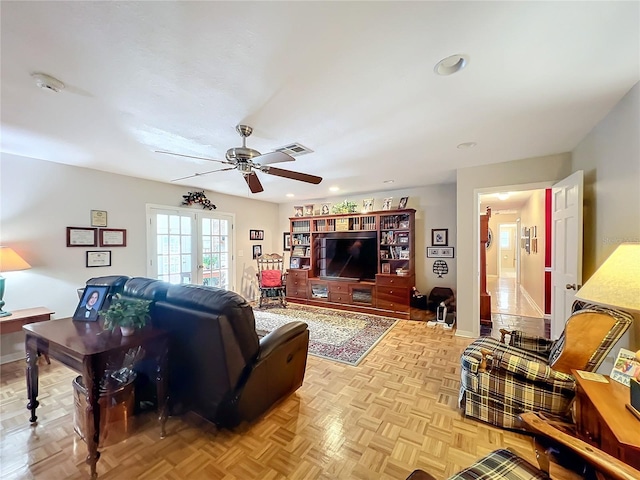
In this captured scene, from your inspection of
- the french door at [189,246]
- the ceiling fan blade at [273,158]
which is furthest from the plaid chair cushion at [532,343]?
the french door at [189,246]

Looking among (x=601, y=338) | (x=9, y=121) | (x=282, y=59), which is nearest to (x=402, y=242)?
(x=601, y=338)

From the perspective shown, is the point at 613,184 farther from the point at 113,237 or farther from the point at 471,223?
the point at 113,237

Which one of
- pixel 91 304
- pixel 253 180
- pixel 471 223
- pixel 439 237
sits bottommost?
pixel 91 304

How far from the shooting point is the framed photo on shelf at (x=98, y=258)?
12.4 feet

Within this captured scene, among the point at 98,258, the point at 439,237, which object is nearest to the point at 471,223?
the point at 439,237

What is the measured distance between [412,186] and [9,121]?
5366mm

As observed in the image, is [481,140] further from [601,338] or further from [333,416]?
[333,416]

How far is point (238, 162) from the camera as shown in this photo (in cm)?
238

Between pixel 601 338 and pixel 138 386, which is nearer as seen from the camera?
pixel 601 338

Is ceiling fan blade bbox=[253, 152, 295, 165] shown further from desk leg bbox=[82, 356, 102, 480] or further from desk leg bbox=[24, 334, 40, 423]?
desk leg bbox=[24, 334, 40, 423]

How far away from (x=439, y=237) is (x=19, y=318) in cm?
604

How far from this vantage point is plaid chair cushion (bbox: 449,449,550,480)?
109 cm

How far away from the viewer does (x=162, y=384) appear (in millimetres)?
1920

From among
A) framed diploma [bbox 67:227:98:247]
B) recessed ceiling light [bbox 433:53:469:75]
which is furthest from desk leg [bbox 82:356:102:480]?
framed diploma [bbox 67:227:98:247]
